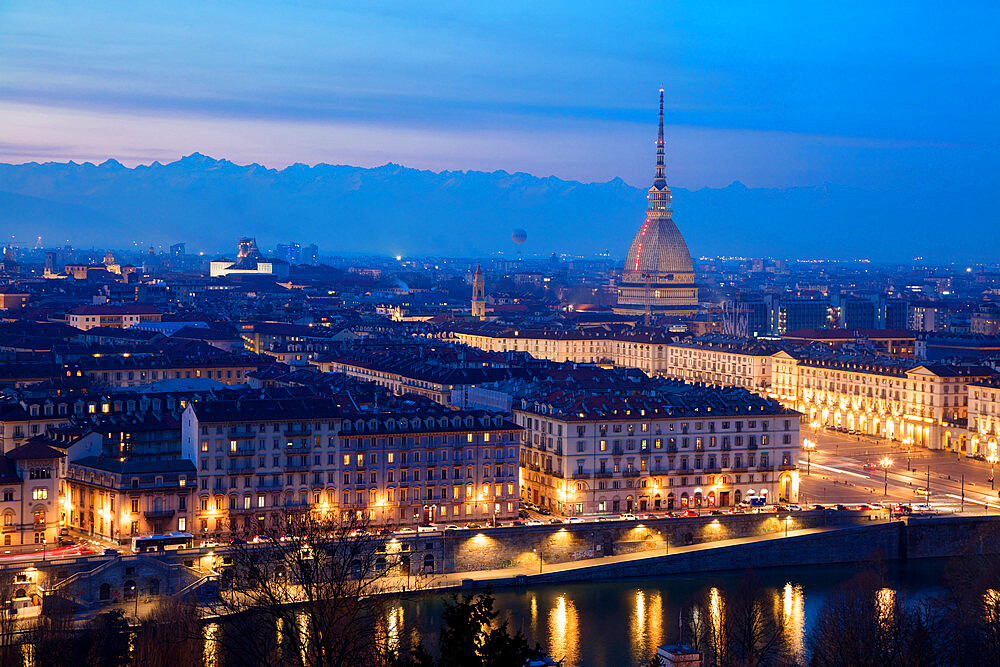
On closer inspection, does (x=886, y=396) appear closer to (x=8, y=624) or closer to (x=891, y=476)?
(x=891, y=476)

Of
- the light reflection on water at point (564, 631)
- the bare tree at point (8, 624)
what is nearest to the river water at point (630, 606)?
the light reflection on water at point (564, 631)

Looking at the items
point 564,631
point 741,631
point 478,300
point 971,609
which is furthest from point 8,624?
point 478,300

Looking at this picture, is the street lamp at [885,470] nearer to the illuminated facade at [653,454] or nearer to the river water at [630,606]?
the illuminated facade at [653,454]

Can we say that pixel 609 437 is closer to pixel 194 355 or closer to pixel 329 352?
pixel 194 355

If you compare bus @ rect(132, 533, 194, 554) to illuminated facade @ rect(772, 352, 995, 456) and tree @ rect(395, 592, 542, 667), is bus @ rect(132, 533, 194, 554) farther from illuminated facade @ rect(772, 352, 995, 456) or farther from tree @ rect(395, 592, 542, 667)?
illuminated facade @ rect(772, 352, 995, 456)

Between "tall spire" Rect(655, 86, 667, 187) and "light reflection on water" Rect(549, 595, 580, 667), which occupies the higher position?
"tall spire" Rect(655, 86, 667, 187)

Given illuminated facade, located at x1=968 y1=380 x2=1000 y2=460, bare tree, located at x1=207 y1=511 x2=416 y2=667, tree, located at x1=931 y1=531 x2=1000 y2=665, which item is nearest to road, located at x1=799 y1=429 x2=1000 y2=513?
illuminated facade, located at x1=968 y1=380 x2=1000 y2=460
